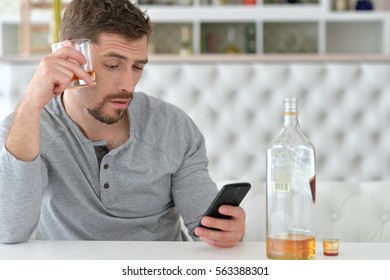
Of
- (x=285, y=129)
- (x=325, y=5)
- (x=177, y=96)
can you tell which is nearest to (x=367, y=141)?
(x=177, y=96)

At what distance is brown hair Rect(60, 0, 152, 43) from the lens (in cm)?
154

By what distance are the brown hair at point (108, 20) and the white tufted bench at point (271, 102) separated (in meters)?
1.44

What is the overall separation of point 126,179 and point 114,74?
0.77 ft

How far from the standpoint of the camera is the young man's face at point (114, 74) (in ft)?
4.98

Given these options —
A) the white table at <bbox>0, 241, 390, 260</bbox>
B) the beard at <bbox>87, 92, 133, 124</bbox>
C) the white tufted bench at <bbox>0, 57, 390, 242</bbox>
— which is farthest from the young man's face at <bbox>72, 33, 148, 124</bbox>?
the white tufted bench at <bbox>0, 57, 390, 242</bbox>

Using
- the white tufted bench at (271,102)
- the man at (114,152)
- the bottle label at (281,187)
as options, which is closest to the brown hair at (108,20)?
the man at (114,152)

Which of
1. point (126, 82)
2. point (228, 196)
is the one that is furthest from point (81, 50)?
point (228, 196)

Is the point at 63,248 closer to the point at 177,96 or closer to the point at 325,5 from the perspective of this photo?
the point at 177,96

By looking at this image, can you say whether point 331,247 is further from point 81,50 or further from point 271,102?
point 271,102

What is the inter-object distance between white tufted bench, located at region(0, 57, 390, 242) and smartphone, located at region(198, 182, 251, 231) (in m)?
1.75

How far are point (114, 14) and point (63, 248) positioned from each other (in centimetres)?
58

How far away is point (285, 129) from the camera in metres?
1.11

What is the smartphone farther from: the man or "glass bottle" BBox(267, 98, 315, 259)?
the man

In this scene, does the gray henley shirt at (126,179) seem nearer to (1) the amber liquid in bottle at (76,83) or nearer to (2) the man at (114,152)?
(2) the man at (114,152)
